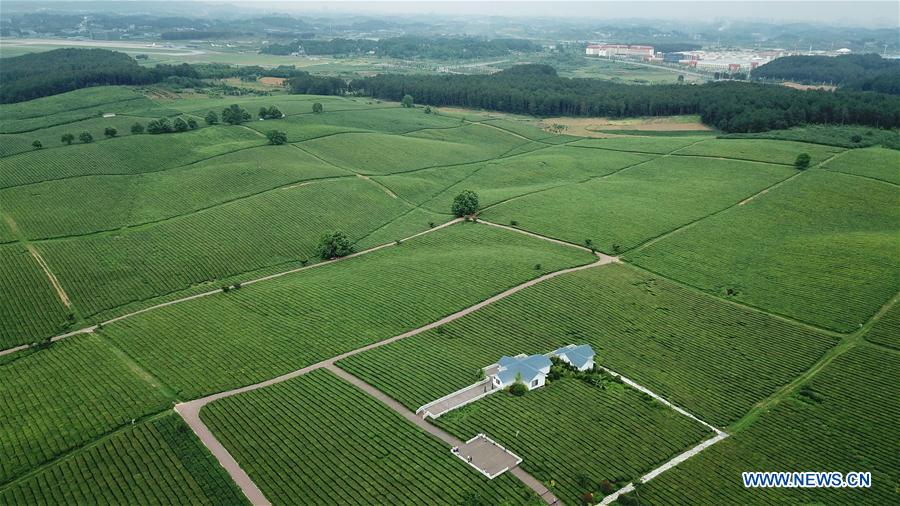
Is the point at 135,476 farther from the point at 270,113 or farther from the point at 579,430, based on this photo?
the point at 270,113

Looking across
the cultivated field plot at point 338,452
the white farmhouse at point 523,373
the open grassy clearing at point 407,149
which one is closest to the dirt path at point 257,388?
the cultivated field plot at point 338,452

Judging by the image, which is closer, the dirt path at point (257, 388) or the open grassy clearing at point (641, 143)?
the dirt path at point (257, 388)

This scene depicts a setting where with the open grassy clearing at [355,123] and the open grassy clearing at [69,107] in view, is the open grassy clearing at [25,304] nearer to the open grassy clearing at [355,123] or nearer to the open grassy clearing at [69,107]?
the open grassy clearing at [355,123]

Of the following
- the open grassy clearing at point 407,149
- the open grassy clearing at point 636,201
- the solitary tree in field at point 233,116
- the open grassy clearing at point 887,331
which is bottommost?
the open grassy clearing at point 887,331

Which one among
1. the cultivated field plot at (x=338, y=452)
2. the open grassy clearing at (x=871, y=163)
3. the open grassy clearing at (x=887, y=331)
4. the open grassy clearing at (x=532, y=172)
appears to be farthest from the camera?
the open grassy clearing at (x=532, y=172)

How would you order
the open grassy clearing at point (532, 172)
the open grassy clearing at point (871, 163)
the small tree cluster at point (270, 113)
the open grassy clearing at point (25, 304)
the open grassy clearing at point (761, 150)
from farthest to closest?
the small tree cluster at point (270, 113) → the open grassy clearing at point (761, 150) → the open grassy clearing at point (532, 172) → the open grassy clearing at point (871, 163) → the open grassy clearing at point (25, 304)

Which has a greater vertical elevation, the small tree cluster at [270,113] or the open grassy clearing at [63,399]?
the small tree cluster at [270,113]

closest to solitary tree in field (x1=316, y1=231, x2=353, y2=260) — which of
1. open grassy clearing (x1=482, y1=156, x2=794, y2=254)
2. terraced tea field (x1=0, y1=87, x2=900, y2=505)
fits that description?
terraced tea field (x1=0, y1=87, x2=900, y2=505)
